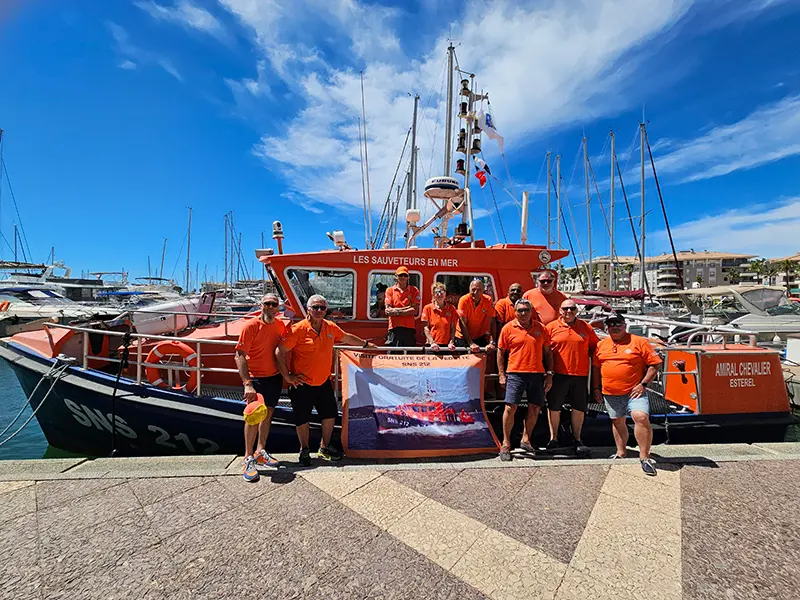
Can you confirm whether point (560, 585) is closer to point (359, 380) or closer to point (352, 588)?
point (352, 588)

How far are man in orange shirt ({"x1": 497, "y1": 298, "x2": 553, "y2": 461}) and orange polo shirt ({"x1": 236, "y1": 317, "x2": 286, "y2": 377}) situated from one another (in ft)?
7.19

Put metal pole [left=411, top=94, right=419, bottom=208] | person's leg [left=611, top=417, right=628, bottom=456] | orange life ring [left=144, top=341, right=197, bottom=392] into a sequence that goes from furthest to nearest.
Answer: metal pole [left=411, top=94, right=419, bottom=208]
orange life ring [left=144, top=341, right=197, bottom=392]
person's leg [left=611, top=417, right=628, bottom=456]

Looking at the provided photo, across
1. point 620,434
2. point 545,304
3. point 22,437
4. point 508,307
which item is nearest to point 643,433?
point 620,434

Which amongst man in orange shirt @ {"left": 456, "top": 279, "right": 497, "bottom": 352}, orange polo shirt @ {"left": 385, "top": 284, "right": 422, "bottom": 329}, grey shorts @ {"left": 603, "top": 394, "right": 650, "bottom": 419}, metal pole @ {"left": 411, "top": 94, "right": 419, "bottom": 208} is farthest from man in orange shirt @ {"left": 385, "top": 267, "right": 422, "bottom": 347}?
metal pole @ {"left": 411, "top": 94, "right": 419, "bottom": 208}

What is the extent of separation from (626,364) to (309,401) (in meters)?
2.97

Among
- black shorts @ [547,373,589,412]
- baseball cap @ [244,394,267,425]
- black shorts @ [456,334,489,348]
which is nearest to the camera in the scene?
baseball cap @ [244,394,267,425]

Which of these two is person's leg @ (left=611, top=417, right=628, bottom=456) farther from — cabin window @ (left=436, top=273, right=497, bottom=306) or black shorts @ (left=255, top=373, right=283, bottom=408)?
black shorts @ (left=255, top=373, right=283, bottom=408)

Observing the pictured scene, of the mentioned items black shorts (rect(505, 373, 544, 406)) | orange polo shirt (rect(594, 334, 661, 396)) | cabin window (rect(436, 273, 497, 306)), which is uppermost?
cabin window (rect(436, 273, 497, 306))

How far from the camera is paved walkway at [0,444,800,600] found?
7.15ft

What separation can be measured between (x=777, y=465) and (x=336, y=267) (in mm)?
4878

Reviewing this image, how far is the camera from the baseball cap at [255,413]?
336 cm

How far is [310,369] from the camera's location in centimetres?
381

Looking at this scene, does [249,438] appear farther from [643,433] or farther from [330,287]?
[643,433]

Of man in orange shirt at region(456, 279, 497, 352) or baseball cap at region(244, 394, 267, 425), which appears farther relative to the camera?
man in orange shirt at region(456, 279, 497, 352)
